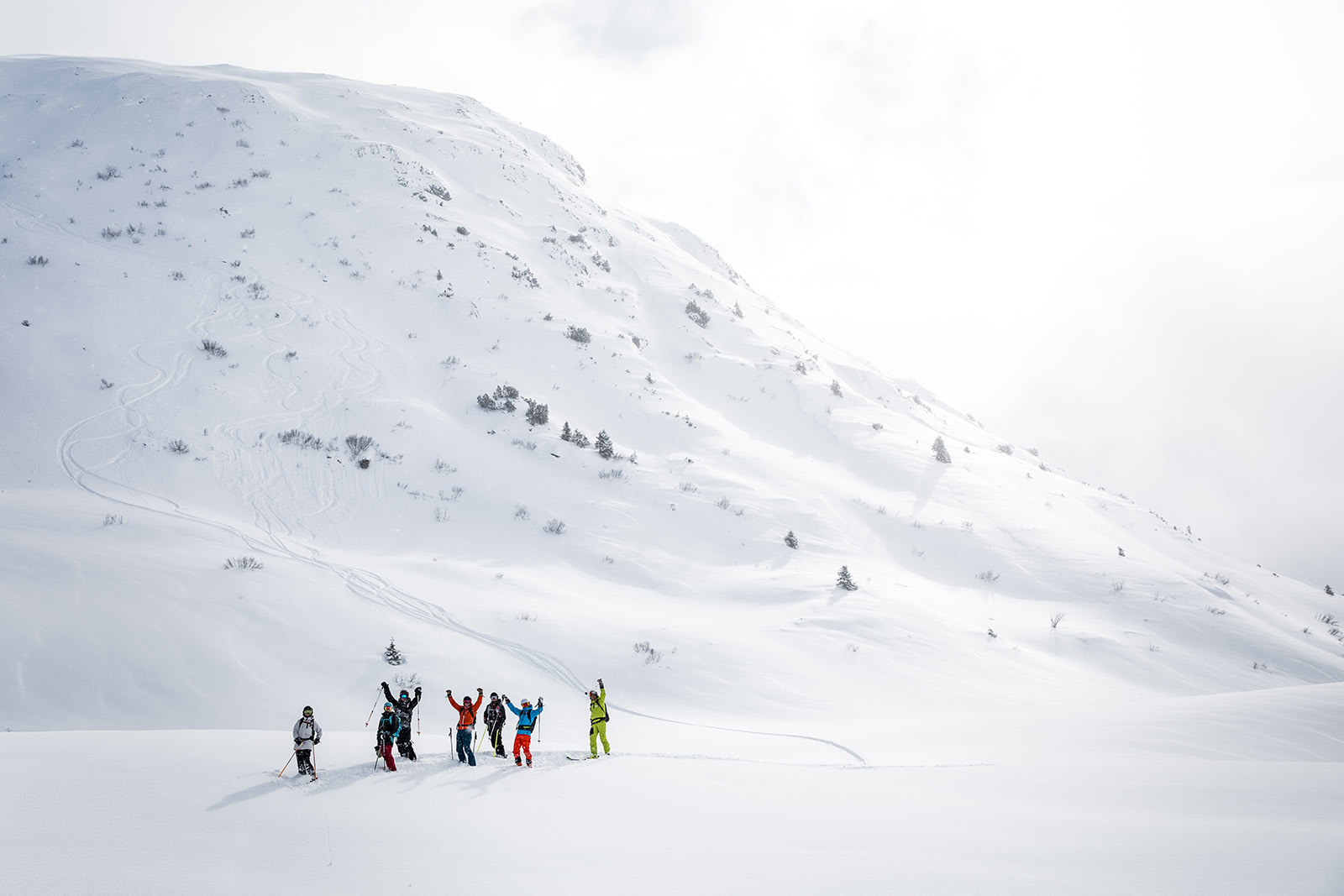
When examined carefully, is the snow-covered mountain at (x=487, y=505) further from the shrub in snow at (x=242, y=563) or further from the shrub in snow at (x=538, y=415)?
the shrub in snow at (x=538, y=415)

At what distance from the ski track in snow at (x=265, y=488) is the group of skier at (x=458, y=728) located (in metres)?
4.23

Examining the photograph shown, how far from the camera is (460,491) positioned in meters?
22.7

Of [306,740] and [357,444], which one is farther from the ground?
[357,444]

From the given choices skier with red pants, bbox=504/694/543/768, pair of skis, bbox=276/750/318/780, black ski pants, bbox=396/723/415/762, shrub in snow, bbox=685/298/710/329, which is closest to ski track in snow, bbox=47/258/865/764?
skier with red pants, bbox=504/694/543/768

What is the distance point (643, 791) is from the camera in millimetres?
8953

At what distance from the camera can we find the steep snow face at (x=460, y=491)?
14.7 metres

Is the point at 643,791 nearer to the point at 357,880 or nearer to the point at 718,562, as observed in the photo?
the point at 357,880

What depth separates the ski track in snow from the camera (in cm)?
1574

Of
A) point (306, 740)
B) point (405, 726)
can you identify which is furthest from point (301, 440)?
point (306, 740)

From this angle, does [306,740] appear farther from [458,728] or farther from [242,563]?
[242,563]

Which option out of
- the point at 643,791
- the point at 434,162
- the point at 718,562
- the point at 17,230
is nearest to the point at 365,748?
the point at 643,791

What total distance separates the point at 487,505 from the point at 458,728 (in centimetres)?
1305

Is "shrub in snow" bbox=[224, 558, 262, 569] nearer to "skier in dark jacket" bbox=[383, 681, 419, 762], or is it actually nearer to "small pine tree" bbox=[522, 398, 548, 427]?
"skier in dark jacket" bbox=[383, 681, 419, 762]

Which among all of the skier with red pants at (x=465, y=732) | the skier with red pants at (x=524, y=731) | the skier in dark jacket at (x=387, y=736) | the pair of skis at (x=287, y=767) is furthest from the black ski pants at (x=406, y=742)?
the skier with red pants at (x=524, y=731)
